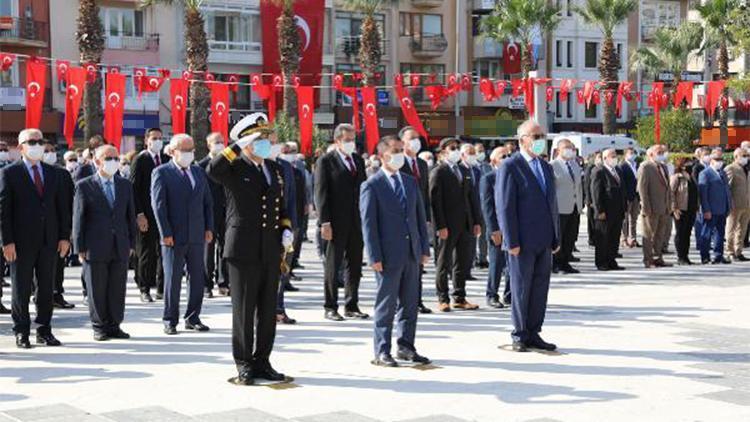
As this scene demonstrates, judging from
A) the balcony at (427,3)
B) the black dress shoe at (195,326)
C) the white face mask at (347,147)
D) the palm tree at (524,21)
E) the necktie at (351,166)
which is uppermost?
the balcony at (427,3)

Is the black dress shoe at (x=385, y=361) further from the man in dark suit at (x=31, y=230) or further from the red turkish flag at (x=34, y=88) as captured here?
the red turkish flag at (x=34, y=88)

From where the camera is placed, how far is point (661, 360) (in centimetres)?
985

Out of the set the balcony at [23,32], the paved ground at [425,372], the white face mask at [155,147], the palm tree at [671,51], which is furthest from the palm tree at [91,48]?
the paved ground at [425,372]

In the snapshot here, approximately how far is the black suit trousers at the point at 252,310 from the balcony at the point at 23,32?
132 ft

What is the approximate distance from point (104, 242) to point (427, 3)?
50.7 meters

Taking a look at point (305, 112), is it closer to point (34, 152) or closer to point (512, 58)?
point (34, 152)

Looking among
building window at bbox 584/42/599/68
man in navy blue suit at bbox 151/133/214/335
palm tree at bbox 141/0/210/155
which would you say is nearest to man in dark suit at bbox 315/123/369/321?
man in navy blue suit at bbox 151/133/214/335

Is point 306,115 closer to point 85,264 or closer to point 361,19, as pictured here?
point 85,264

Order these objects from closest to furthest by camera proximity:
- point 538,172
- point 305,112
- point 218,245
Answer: point 538,172
point 218,245
point 305,112

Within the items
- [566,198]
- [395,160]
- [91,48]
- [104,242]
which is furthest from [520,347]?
[91,48]

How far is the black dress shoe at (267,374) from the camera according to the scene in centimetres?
888

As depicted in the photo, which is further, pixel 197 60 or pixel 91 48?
pixel 91 48

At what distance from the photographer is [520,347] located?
33.8 ft

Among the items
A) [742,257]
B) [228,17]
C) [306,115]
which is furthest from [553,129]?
[742,257]
